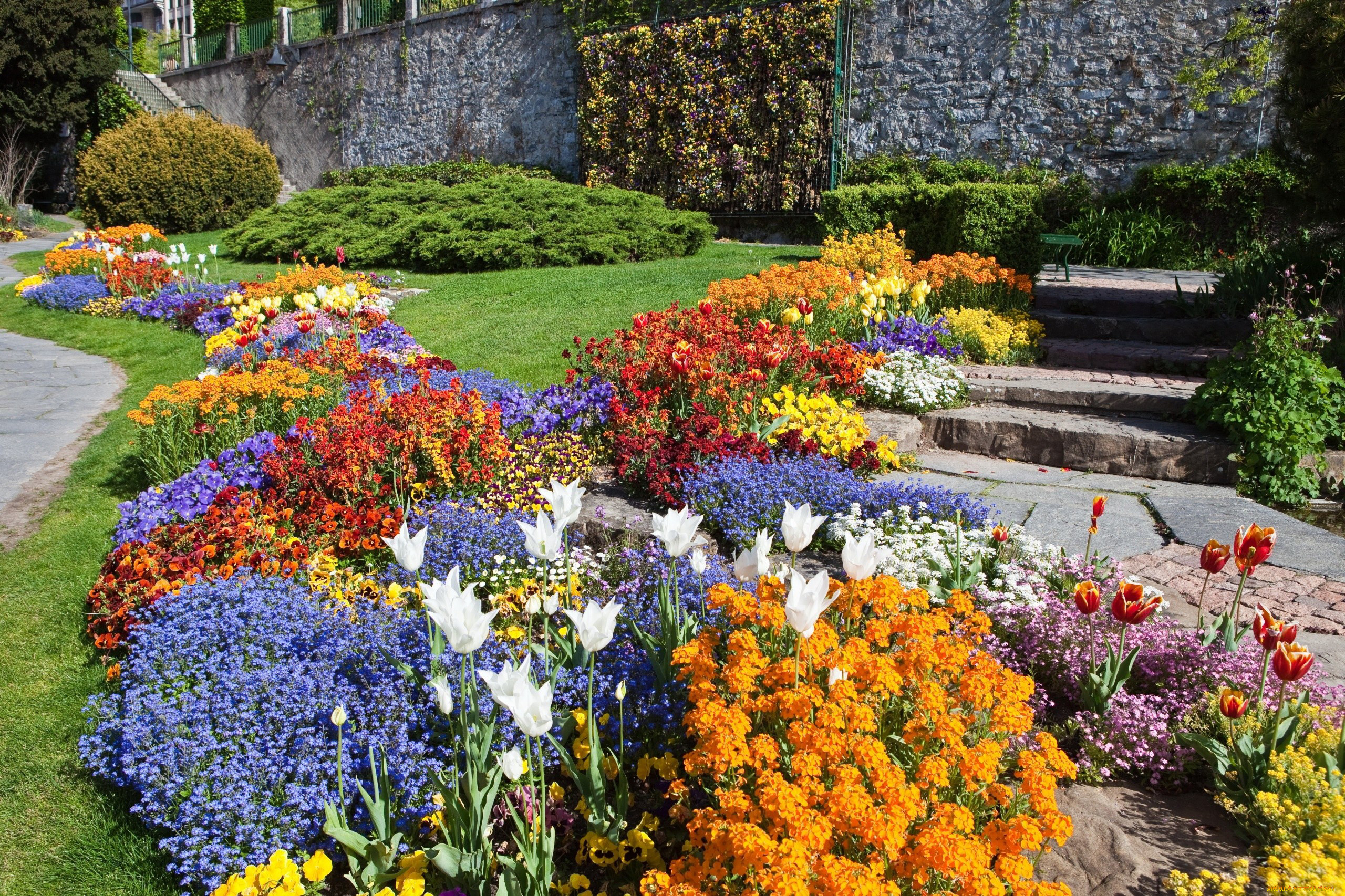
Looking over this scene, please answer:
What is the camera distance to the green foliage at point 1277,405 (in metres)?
4.60

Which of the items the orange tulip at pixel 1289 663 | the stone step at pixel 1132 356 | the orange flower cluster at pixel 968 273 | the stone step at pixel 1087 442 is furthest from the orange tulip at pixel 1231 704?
the orange flower cluster at pixel 968 273

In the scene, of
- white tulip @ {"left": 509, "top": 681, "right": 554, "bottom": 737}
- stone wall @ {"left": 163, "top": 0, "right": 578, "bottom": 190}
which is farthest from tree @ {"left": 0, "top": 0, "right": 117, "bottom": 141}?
white tulip @ {"left": 509, "top": 681, "right": 554, "bottom": 737}

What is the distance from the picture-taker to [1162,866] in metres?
2.06

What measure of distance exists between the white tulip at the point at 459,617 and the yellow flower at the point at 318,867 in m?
0.55

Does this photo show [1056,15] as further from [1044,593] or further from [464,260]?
[1044,593]

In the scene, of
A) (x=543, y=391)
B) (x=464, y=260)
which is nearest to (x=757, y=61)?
(x=464, y=260)

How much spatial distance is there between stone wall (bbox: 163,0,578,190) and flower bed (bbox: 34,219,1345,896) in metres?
14.8

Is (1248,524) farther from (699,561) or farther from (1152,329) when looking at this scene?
(1152,329)

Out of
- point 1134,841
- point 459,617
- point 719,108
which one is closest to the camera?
point 459,617

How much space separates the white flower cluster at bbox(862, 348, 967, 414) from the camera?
18.3 feet

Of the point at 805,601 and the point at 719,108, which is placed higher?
the point at 719,108

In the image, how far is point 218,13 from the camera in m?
28.5

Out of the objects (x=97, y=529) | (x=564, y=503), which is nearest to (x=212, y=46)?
(x=97, y=529)

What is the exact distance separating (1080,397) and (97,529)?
565 centimetres
